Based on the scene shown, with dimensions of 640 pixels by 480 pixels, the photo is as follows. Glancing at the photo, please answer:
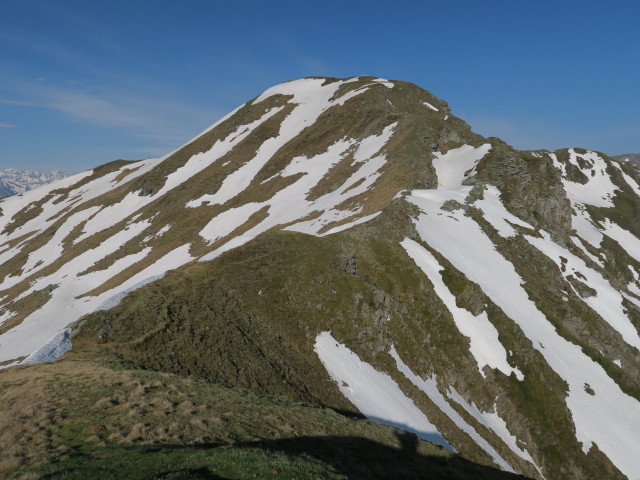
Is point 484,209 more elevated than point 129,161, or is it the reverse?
point 129,161

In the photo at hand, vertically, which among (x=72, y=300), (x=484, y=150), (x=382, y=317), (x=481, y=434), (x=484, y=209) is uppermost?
(x=484, y=150)

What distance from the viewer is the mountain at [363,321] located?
20547 mm

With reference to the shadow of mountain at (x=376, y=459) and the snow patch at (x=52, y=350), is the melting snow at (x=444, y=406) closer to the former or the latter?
the shadow of mountain at (x=376, y=459)

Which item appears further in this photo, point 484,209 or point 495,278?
point 484,209

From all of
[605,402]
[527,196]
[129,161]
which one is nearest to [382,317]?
[605,402]

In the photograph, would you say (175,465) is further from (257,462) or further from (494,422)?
(494,422)

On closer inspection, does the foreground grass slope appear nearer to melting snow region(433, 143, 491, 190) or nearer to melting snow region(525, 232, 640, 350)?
melting snow region(525, 232, 640, 350)

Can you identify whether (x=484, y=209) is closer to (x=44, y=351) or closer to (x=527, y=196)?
(x=527, y=196)

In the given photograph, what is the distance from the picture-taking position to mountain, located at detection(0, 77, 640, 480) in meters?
20.5

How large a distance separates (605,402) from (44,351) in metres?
55.8

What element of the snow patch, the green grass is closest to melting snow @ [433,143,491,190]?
the snow patch

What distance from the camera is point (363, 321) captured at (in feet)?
132

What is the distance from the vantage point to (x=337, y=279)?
4244cm

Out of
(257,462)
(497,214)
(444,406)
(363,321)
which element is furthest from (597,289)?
(257,462)
